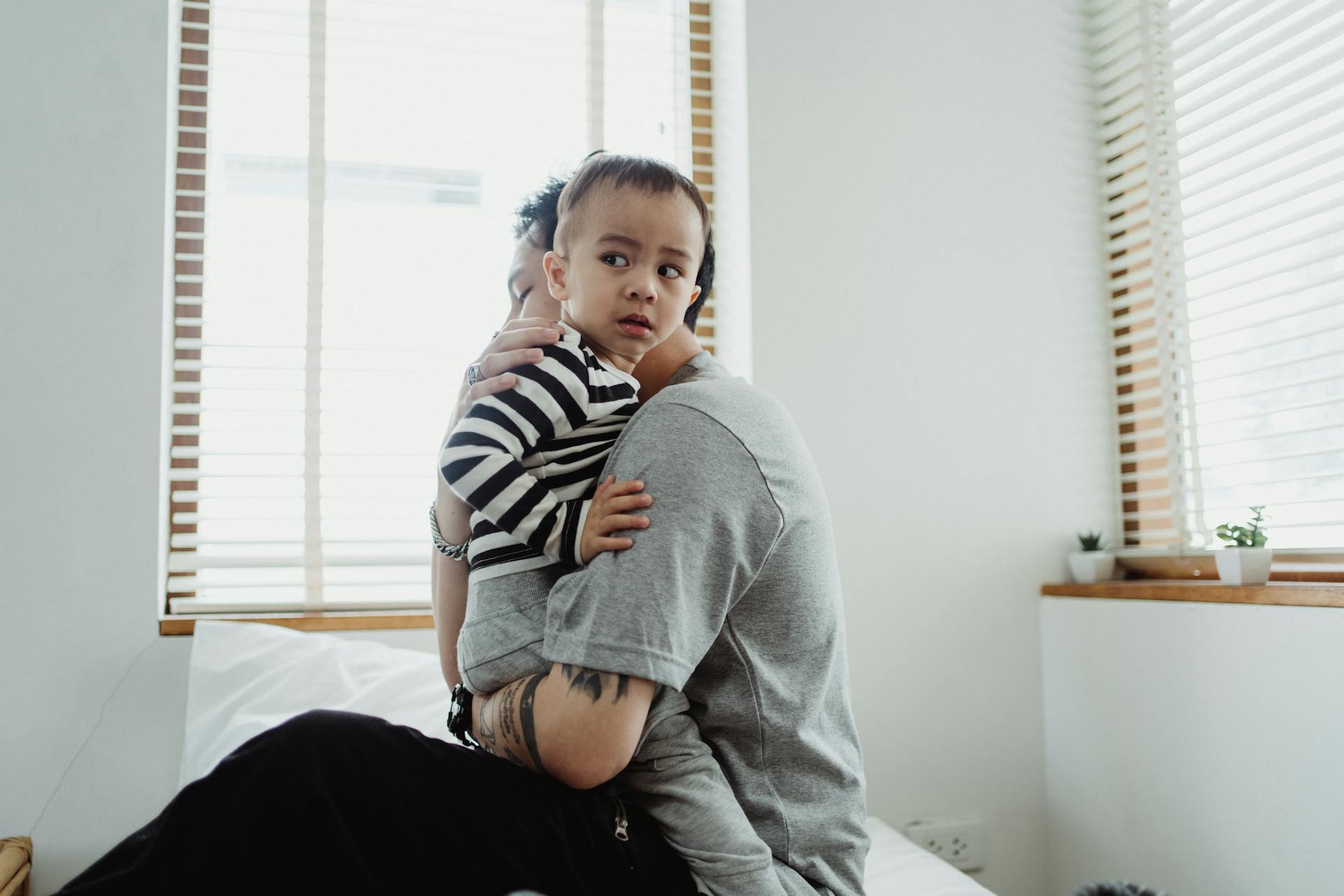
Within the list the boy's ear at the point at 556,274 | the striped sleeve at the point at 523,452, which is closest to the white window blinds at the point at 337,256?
the boy's ear at the point at 556,274

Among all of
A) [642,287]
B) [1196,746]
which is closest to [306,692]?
[642,287]

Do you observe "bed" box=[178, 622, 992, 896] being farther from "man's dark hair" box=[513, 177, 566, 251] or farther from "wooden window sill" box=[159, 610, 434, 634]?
"man's dark hair" box=[513, 177, 566, 251]

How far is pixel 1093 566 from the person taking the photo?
198 cm

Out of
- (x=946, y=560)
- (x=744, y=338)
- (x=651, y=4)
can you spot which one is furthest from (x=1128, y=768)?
(x=651, y=4)

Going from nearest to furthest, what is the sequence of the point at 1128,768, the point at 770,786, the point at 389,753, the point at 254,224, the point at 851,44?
the point at 389,753 → the point at 770,786 → the point at 1128,768 → the point at 254,224 → the point at 851,44

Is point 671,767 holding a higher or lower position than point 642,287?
lower

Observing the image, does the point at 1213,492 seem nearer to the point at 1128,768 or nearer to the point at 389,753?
the point at 1128,768

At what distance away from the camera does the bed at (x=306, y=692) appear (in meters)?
1.48

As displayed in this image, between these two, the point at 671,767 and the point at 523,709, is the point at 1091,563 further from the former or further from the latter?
the point at 523,709

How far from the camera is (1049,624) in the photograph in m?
2.03

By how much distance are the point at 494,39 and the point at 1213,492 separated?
171 cm

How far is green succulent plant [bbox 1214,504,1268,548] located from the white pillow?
4.24ft

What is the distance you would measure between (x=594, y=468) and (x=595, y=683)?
235mm

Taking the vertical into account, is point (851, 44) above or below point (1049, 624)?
above
